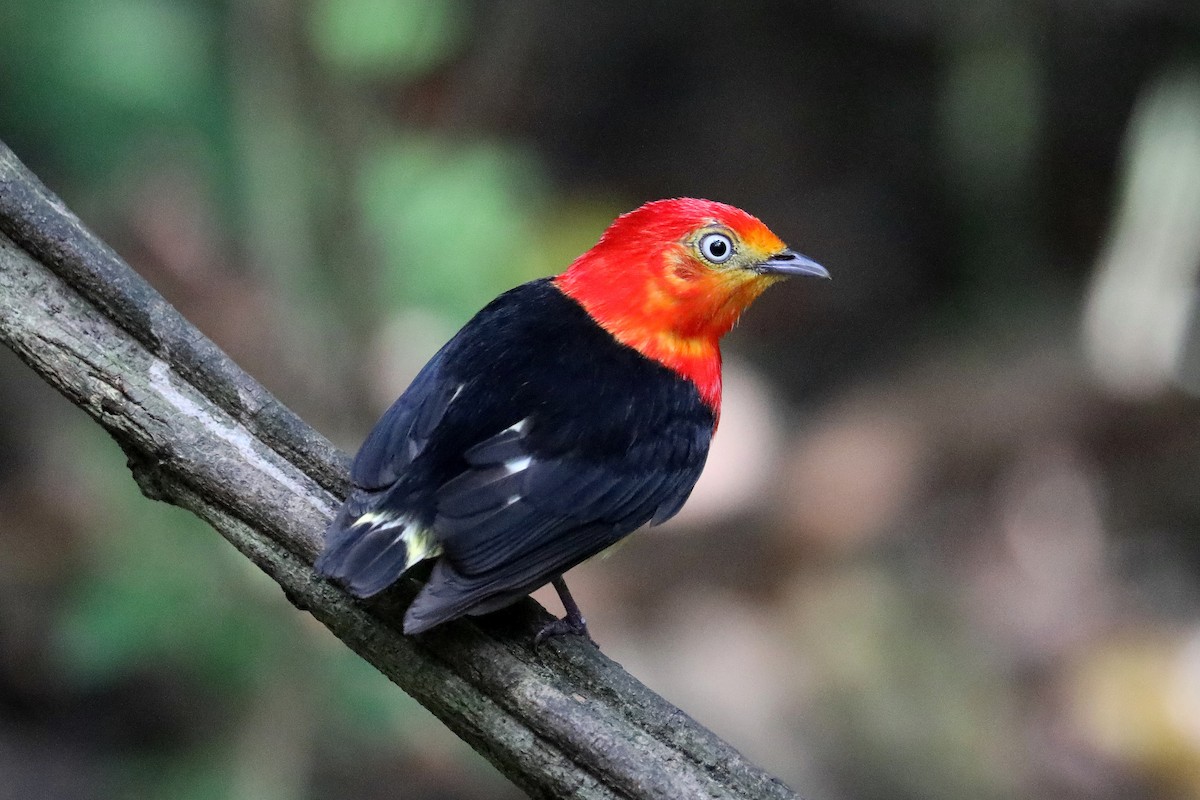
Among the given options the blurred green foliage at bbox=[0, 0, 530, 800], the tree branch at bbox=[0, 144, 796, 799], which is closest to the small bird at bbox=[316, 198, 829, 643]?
the tree branch at bbox=[0, 144, 796, 799]

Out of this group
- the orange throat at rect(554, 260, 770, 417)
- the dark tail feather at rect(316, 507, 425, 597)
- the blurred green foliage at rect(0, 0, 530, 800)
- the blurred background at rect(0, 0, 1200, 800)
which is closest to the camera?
the dark tail feather at rect(316, 507, 425, 597)

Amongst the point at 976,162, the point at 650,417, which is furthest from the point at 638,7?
the point at 650,417

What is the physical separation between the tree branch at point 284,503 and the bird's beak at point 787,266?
125 cm

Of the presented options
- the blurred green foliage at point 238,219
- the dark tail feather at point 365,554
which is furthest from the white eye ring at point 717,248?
the blurred green foliage at point 238,219

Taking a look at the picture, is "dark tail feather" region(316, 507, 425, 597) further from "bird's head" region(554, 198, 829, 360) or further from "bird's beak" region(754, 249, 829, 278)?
"bird's beak" region(754, 249, 829, 278)

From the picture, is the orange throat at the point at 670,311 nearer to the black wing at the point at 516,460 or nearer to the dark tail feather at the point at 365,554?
the black wing at the point at 516,460

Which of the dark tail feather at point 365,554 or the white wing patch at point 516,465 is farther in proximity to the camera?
the white wing patch at point 516,465

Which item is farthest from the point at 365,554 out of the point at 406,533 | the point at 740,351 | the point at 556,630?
the point at 740,351

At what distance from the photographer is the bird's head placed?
3699 millimetres

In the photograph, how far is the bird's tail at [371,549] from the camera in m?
2.71

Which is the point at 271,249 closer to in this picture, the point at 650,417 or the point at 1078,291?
Answer: the point at 650,417

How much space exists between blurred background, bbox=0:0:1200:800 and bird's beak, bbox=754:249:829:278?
5.29 feet

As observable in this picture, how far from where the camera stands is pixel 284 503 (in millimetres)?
2959

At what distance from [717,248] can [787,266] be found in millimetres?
205
